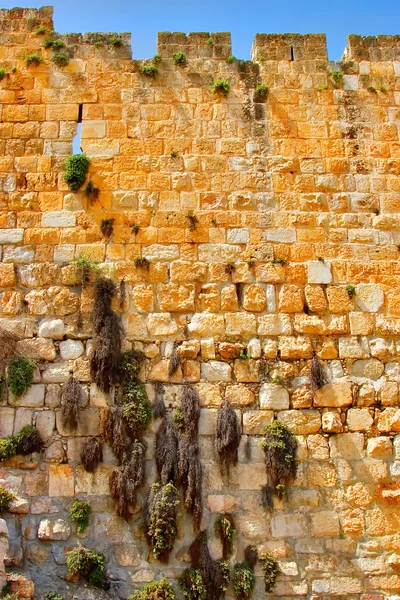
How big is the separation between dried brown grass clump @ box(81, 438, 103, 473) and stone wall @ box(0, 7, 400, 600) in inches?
3.4

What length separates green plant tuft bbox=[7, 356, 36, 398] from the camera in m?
7.23

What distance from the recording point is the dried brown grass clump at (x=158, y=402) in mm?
7203

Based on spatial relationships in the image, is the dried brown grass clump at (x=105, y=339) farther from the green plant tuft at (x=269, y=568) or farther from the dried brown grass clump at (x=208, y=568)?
the green plant tuft at (x=269, y=568)

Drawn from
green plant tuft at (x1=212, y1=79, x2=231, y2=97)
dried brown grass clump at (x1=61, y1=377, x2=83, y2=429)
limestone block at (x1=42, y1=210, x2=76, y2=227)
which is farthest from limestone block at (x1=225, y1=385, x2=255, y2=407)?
green plant tuft at (x1=212, y1=79, x2=231, y2=97)

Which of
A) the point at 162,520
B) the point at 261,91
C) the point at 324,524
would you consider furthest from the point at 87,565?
the point at 261,91

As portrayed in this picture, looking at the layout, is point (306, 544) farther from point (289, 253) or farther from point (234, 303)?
point (289, 253)

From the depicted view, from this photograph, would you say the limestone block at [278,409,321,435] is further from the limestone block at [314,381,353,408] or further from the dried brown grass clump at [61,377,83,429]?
the dried brown grass clump at [61,377,83,429]

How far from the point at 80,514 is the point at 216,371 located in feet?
7.21

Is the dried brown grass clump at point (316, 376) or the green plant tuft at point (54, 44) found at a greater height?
the green plant tuft at point (54, 44)

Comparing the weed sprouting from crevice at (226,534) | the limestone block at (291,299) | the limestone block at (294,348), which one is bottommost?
the weed sprouting from crevice at (226,534)

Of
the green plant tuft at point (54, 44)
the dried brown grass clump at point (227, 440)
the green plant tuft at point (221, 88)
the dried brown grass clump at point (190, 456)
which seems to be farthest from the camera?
the green plant tuft at point (54, 44)

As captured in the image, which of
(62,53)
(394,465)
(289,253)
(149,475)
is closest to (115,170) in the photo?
(62,53)

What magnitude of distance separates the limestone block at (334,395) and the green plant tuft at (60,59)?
5.46 m

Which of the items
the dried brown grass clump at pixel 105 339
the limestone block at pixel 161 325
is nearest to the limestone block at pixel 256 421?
the limestone block at pixel 161 325
